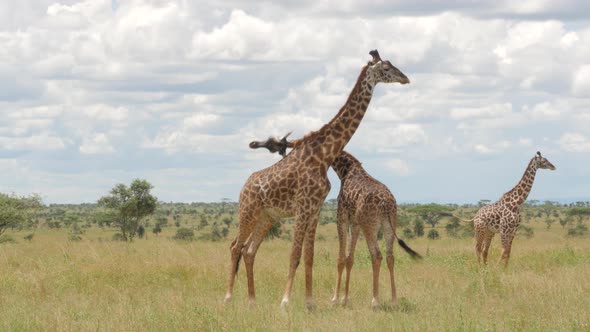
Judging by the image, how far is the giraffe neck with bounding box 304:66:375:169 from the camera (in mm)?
11473

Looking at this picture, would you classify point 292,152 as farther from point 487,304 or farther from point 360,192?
point 487,304

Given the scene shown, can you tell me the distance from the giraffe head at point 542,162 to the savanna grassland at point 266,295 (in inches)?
85.4

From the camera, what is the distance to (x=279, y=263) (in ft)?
56.3

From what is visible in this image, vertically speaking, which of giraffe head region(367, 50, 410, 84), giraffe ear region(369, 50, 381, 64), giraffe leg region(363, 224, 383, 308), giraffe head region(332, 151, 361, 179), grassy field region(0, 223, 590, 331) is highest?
giraffe ear region(369, 50, 381, 64)

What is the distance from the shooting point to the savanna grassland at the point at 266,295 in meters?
9.91

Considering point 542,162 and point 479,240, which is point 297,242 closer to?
point 479,240

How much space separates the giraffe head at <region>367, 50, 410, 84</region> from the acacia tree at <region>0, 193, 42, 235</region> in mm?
28201

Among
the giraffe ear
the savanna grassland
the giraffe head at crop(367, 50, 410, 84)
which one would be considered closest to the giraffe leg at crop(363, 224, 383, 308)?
the savanna grassland

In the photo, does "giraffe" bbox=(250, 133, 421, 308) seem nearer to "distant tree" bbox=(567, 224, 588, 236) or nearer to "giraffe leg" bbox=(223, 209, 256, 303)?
"giraffe leg" bbox=(223, 209, 256, 303)

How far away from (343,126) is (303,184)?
122 centimetres

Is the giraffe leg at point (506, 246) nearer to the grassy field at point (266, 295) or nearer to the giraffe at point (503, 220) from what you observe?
the giraffe at point (503, 220)

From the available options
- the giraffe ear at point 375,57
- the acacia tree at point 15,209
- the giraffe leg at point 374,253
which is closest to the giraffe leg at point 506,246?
the giraffe leg at point 374,253

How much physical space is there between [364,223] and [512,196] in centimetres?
729

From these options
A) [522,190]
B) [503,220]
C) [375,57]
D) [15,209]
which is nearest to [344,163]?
[375,57]
